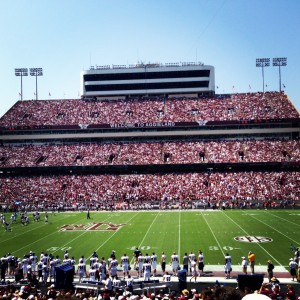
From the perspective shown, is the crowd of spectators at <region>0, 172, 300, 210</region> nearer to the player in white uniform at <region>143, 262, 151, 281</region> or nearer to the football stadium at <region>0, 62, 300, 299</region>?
the football stadium at <region>0, 62, 300, 299</region>

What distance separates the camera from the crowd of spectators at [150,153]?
5056 cm

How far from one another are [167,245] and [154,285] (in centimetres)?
827

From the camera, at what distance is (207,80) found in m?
63.4

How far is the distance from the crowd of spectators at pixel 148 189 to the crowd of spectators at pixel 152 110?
10299 mm

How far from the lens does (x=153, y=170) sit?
51.2 m

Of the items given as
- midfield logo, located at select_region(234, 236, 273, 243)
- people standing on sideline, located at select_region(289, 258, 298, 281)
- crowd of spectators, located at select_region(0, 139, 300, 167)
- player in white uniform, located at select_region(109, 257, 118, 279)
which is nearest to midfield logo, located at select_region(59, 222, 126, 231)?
midfield logo, located at select_region(234, 236, 273, 243)

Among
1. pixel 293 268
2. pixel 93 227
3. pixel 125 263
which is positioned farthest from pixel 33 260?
pixel 93 227

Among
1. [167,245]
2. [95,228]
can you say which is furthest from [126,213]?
[167,245]

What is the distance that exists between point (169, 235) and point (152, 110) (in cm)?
3484

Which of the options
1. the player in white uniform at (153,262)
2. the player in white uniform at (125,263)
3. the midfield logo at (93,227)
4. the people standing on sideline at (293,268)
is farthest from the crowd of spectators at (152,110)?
the people standing on sideline at (293,268)

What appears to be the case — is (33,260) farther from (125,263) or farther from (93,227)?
(93,227)

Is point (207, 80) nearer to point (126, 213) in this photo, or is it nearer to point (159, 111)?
point (159, 111)

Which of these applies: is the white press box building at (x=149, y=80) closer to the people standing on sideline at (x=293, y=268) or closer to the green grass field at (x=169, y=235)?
the green grass field at (x=169, y=235)

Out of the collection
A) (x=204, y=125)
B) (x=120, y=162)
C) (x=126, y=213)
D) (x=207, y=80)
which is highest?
(x=207, y=80)
